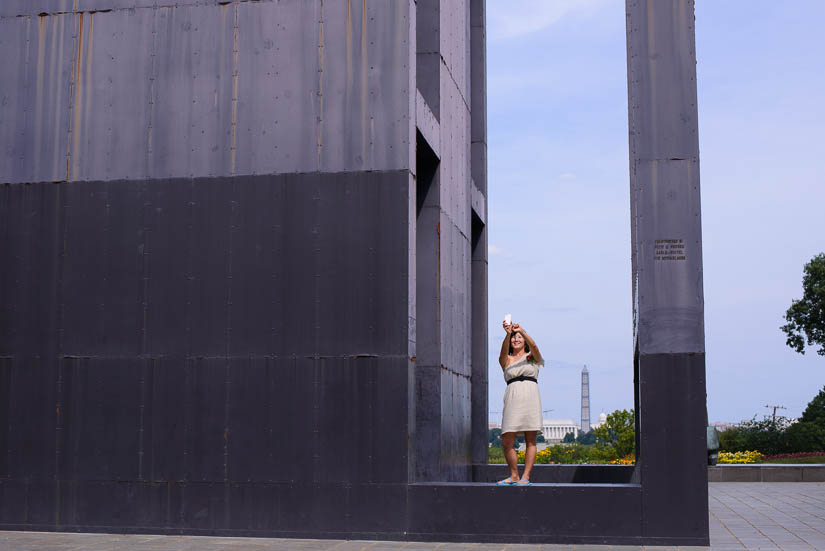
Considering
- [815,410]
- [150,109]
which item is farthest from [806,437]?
[150,109]

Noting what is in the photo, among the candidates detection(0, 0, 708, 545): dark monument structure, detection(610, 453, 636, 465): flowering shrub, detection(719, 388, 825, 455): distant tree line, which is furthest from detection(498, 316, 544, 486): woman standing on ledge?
detection(719, 388, 825, 455): distant tree line

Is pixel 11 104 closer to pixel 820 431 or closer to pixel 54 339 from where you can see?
pixel 54 339

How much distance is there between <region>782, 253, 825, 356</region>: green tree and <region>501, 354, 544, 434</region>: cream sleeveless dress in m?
49.5

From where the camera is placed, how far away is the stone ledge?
27.8 m

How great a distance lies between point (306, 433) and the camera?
13312 millimetres

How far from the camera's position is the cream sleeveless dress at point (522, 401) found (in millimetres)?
13430

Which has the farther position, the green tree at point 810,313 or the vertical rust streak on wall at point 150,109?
the green tree at point 810,313

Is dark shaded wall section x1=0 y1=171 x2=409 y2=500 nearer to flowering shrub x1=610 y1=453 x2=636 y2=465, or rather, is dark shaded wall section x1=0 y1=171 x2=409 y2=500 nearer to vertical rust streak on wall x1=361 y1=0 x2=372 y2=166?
vertical rust streak on wall x1=361 y1=0 x2=372 y2=166

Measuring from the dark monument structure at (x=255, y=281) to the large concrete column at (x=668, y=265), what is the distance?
0.03 m

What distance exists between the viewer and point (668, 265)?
12773 mm

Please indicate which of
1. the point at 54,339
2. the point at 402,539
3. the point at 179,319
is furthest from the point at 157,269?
the point at 402,539

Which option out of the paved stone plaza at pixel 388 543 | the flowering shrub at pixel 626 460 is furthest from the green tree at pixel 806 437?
the paved stone plaza at pixel 388 543

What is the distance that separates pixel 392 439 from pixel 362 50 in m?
5.41

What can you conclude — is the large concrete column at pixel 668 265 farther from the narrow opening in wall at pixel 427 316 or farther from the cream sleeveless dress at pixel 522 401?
the narrow opening in wall at pixel 427 316
